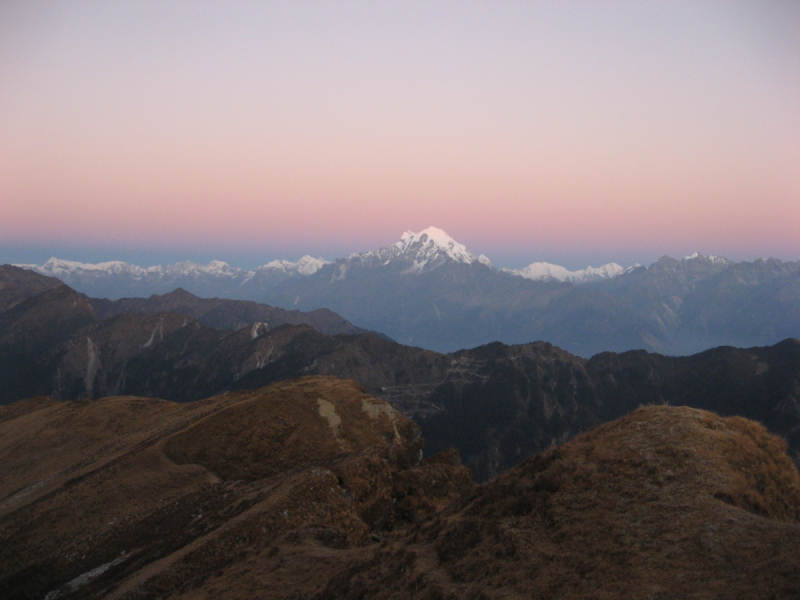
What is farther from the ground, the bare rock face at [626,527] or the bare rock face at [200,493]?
the bare rock face at [626,527]

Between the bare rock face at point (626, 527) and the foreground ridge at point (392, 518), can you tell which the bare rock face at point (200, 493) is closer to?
the foreground ridge at point (392, 518)

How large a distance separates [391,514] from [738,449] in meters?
27.9

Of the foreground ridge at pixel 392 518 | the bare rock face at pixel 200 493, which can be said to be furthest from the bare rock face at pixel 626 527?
the bare rock face at pixel 200 493

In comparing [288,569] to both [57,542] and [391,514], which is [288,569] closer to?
[391,514]

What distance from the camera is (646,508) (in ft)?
55.0

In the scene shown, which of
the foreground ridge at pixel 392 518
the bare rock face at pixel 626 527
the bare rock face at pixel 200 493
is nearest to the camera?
the bare rock face at pixel 626 527

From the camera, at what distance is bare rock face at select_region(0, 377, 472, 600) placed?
90.4 feet

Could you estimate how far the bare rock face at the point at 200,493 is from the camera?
2755 cm

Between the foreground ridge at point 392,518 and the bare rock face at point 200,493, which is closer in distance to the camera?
the foreground ridge at point 392,518

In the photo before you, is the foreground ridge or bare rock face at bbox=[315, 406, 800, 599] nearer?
bare rock face at bbox=[315, 406, 800, 599]

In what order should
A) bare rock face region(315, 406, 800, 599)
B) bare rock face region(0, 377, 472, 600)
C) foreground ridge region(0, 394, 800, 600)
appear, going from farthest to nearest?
bare rock face region(0, 377, 472, 600), foreground ridge region(0, 394, 800, 600), bare rock face region(315, 406, 800, 599)

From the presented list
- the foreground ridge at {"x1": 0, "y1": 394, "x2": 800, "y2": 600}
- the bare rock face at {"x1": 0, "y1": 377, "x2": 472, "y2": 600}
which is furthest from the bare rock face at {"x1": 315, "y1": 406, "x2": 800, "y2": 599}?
the bare rock face at {"x1": 0, "y1": 377, "x2": 472, "y2": 600}

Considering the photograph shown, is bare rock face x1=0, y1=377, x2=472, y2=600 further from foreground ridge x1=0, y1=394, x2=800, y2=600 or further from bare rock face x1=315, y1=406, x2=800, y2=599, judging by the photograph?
bare rock face x1=315, y1=406, x2=800, y2=599

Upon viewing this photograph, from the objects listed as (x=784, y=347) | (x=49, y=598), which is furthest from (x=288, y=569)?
(x=784, y=347)
